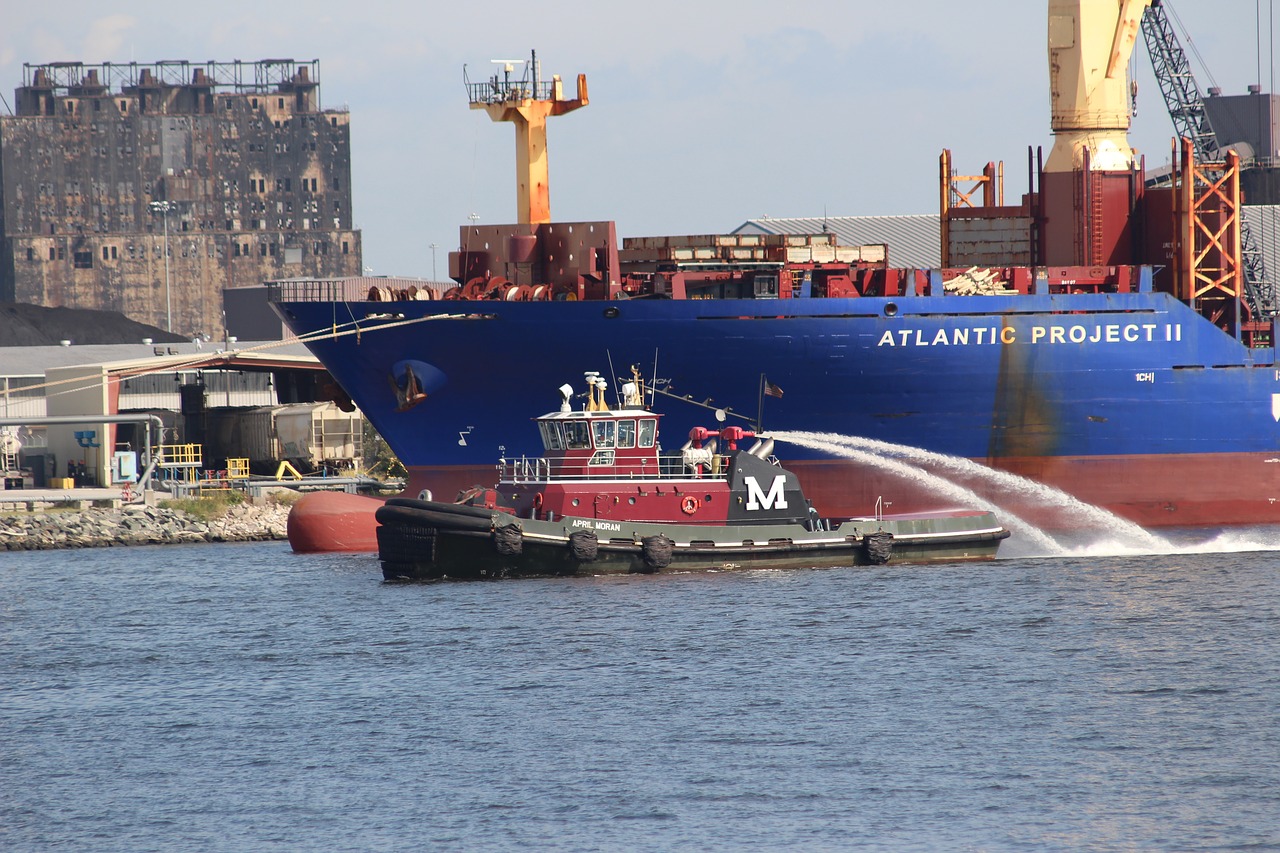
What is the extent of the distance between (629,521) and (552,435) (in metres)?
2.68

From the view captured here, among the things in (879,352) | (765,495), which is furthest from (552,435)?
(879,352)

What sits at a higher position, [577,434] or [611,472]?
[577,434]

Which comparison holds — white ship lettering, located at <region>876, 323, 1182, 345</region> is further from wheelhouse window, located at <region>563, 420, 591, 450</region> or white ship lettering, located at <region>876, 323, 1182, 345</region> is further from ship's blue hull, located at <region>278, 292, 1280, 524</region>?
wheelhouse window, located at <region>563, 420, 591, 450</region>

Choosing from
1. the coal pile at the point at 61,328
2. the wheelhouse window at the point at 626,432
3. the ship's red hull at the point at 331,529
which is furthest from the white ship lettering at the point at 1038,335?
the coal pile at the point at 61,328

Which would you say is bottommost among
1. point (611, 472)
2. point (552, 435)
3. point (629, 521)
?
point (629, 521)

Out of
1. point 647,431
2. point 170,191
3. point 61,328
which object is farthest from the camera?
point 170,191

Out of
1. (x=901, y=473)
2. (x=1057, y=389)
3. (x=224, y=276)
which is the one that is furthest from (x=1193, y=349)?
(x=224, y=276)

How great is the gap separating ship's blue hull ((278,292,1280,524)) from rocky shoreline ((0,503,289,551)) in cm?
1100

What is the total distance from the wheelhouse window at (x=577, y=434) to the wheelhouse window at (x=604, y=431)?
0.51 ft

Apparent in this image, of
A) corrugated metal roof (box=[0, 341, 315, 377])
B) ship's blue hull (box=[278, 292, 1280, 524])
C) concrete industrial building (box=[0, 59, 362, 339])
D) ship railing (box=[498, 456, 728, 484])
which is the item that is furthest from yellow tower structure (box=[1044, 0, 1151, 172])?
concrete industrial building (box=[0, 59, 362, 339])

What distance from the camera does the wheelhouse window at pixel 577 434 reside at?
36688mm

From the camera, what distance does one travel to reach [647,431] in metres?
37.2

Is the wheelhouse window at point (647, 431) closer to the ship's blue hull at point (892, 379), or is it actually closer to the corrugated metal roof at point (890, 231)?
the ship's blue hull at point (892, 379)

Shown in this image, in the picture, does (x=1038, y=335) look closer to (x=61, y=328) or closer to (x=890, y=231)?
(x=890, y=231)
